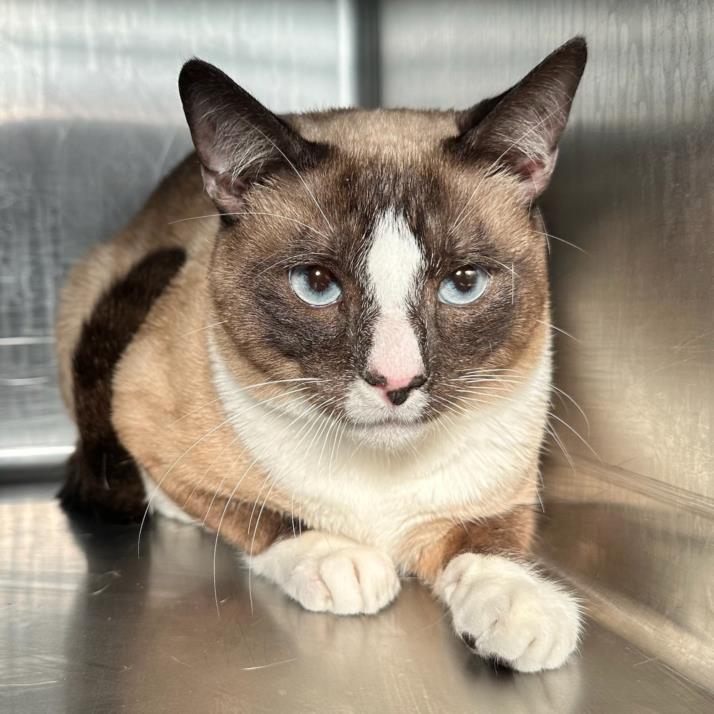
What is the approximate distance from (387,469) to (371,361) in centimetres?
41

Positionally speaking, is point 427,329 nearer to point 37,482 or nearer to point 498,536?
point 498,536

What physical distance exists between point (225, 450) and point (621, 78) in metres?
1.11

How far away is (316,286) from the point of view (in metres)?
1.69

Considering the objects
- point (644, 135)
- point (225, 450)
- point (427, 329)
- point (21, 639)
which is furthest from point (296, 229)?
point (21, 639)

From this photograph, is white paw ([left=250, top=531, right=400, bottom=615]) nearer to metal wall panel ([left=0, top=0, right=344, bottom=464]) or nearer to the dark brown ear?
the dark brown ear

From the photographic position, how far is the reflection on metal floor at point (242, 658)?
1.40m

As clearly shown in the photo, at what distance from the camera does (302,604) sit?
5.77 feet

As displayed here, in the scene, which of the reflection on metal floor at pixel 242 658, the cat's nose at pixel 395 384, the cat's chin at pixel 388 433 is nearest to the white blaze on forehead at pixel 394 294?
the cat's nose at pixel 395 384

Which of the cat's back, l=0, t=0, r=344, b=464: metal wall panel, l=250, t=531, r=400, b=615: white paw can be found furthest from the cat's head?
l=0, t=0, r=344, b=464: metal wall panel

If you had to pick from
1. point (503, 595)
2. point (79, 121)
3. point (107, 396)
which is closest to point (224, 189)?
point (107, 396)

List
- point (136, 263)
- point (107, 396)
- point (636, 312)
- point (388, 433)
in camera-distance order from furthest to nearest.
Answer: point (136, 263)
point (107, 396)
point (636, 312)
point (388, 433)

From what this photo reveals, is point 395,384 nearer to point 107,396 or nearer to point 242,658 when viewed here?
point 242,658

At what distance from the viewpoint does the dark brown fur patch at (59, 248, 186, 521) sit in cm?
231

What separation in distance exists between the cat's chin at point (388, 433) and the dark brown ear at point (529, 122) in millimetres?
533
